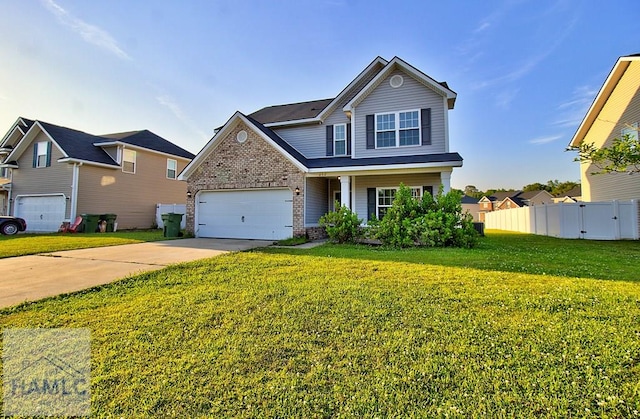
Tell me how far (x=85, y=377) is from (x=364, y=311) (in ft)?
9.53

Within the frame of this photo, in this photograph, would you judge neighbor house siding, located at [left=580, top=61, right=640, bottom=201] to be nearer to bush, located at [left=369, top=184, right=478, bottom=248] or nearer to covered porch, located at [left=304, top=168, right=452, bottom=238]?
covered porch, located at [left=304, top=168, right=452, bottom=238]

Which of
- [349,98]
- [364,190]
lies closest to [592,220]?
[364,190]

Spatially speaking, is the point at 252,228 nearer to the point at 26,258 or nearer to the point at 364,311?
the point at 26,258

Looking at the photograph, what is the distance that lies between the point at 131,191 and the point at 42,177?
468 cm

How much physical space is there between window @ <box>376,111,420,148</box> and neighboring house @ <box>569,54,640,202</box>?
823 centimetres

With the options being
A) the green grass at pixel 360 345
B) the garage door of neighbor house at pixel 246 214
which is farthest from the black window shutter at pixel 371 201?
the green grass at pixel 360 345

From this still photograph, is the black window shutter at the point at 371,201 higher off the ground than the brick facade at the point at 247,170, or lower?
lower

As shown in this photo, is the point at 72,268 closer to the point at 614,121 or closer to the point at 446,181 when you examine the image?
the point at 446,181

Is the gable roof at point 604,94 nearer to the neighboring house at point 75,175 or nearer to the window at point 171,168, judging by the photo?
the neighboring house at point 75,175

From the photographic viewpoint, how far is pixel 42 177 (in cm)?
1797

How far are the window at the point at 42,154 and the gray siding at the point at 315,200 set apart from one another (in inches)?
667

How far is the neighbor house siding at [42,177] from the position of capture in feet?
56.4

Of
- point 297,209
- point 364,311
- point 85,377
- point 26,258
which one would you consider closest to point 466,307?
point 364,311

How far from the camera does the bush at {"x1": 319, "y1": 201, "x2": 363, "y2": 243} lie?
11.1 metres
